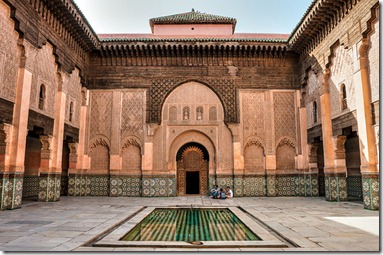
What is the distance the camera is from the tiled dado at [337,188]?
8.20m

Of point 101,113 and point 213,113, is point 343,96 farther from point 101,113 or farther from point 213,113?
point 101,113

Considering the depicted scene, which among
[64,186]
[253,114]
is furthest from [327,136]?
[64,186]

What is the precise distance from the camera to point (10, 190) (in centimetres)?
639

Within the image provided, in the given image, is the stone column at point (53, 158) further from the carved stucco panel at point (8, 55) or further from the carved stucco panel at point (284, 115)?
the carved stucco panel at point (284, 115)

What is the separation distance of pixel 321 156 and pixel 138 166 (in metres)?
6.11

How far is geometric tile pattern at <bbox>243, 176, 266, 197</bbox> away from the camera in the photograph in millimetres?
10016

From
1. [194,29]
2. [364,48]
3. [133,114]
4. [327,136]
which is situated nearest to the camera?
[364,48]

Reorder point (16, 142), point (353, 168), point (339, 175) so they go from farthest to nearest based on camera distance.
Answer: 1. point (353, 168)
2. point (339, 175)
3. point (16, 142)

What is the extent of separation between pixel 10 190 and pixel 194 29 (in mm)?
9293

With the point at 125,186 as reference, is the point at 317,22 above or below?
above

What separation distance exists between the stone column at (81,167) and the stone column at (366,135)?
8047mm

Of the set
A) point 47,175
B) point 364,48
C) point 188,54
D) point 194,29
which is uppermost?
point 194,29

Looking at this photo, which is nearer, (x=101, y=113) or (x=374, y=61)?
(x=374, y=61)

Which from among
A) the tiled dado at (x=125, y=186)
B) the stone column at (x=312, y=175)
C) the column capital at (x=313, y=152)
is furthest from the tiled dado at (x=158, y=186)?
the column capital at (x=313, y=152)
